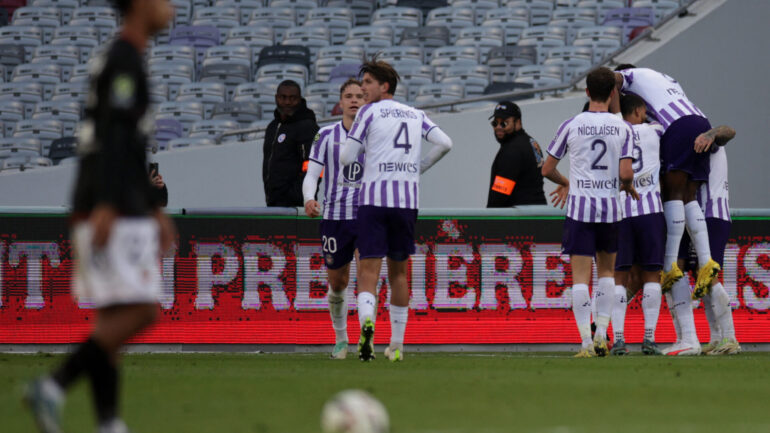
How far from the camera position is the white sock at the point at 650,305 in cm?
915

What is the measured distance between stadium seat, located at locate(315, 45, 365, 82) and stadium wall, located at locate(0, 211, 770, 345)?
9.64m

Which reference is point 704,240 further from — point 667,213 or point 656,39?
point 656,39

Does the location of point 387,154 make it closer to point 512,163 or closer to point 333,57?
point 512,163

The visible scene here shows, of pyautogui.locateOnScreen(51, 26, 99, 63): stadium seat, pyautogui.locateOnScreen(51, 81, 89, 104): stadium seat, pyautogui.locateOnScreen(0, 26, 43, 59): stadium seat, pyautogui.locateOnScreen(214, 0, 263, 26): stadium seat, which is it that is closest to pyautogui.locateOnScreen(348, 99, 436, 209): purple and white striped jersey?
pyautogui.locateOnScreen(51, 81, 89, 104): stadium seat

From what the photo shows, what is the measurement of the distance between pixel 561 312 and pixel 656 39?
6.27m

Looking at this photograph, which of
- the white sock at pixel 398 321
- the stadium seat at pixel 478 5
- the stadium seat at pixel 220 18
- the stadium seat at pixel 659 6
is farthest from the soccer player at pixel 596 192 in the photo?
the stadium seat at pixel 220 18

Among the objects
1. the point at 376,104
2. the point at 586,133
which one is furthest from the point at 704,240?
the point at 376,104

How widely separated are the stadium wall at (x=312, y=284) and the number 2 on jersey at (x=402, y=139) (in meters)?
2.54

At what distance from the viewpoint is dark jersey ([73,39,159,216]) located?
3783mm

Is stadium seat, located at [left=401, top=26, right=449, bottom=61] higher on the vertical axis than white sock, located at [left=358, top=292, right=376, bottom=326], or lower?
higher

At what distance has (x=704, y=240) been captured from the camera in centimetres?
924

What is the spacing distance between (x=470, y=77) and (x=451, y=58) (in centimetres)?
113

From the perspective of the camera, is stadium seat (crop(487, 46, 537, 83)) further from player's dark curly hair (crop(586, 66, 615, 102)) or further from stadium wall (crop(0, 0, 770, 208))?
player's dark curly hair (crop(586, 66, 615, 102))

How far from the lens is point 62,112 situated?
64.8ft
